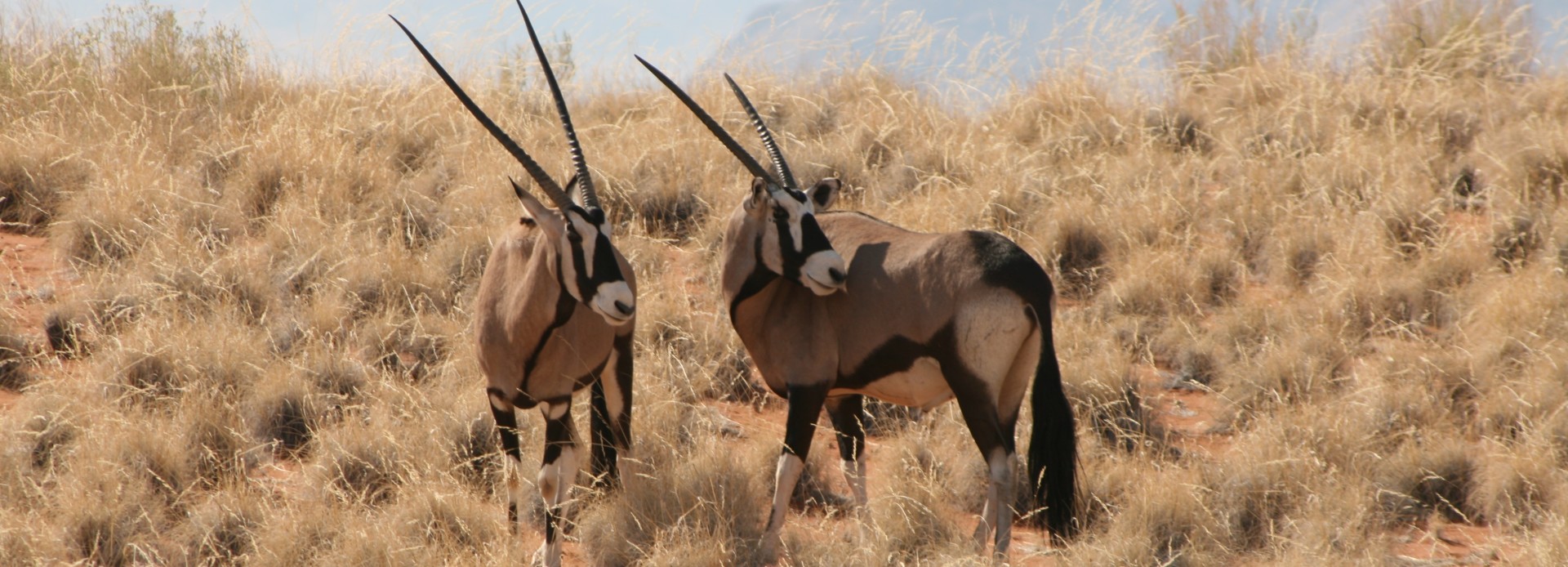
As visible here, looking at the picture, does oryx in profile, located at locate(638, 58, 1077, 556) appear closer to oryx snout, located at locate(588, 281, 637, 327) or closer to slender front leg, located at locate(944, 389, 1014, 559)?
slender front leg, located at locate(944, 389, 1014, 559)

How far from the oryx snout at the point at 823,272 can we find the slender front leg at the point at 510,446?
53.9 inches

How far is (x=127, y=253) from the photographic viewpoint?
314 inches

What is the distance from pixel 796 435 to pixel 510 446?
1.25m

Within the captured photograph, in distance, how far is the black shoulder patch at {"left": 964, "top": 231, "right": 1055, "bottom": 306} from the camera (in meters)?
5.00

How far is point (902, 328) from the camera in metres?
5.17

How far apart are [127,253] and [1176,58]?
9.42m

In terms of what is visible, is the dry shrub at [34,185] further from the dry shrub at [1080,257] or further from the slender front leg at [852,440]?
the dry shrub at [1080,257]

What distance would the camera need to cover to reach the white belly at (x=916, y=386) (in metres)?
5.20

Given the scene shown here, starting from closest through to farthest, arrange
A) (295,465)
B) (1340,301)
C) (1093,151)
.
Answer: (295,465), (1340,301), (1093,151)

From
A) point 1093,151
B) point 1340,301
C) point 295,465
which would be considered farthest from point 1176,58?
point 295,465

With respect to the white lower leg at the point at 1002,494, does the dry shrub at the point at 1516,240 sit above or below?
below

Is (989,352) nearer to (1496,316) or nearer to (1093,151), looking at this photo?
(1496,316)

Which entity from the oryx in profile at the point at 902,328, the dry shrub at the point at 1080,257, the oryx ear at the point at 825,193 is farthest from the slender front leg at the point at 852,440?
the dry shrub at the point at 1080,257

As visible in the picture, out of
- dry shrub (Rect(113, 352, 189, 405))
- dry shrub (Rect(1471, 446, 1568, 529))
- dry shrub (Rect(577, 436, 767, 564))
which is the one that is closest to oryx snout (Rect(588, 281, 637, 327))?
dry shrub (Rect(577, 436, 767, 564))
